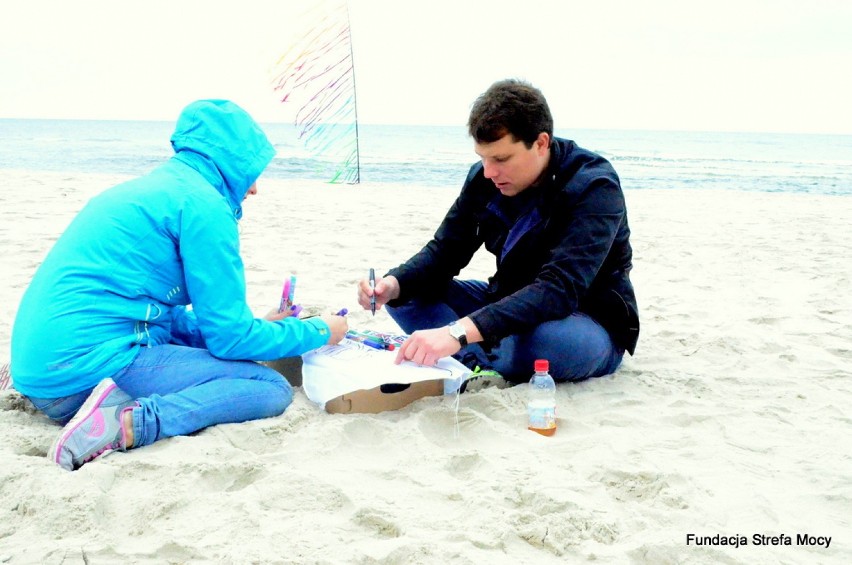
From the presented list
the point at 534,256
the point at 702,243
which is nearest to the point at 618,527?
the point at 534,256

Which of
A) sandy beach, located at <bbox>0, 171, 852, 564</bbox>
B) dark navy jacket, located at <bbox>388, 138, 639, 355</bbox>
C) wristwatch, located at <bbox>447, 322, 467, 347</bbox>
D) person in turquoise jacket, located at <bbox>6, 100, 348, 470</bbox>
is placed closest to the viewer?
sandy beach, located at <bbox>0, 171, 852, 564</bbox>

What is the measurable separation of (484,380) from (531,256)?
23.1 inches

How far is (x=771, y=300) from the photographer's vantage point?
491 centimetres

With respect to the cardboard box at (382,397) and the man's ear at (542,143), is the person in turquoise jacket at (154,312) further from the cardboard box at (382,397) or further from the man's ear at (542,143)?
the man's ear at (542,143)

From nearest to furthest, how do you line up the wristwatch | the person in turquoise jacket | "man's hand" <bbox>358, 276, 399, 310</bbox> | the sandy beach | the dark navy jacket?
the sandy beach, the person in turquoise jacket, the wristwatch, the dark navy jacket, "man's hand" <bbox>358, 276, 399, 310</bbox>

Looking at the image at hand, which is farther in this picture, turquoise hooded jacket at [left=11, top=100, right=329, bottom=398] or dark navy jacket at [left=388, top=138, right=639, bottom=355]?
dark navy jacket at [left=388, top=138, right=639, bottom=355]

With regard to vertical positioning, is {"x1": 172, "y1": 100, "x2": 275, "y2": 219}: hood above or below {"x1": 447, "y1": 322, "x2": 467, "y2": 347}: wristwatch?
above

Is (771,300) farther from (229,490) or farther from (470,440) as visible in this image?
(229,490)

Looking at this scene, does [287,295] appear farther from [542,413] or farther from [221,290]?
[542,413]

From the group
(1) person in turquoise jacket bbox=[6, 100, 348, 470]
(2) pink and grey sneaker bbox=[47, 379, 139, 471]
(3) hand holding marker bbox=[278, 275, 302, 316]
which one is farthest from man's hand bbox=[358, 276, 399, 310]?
(2) pink and grey sneaker bbox=[47, 379, 139, 471]

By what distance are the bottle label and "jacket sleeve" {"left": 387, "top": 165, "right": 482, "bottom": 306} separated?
0.96 metres

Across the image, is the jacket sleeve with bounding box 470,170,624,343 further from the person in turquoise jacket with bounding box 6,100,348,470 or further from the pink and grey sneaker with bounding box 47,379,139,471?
the pink and grey sneaker with bounding box 47,379,139,471

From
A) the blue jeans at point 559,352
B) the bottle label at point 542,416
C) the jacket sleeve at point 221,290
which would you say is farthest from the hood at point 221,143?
the bottle label at point 542,416

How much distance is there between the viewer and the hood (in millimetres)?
2641
